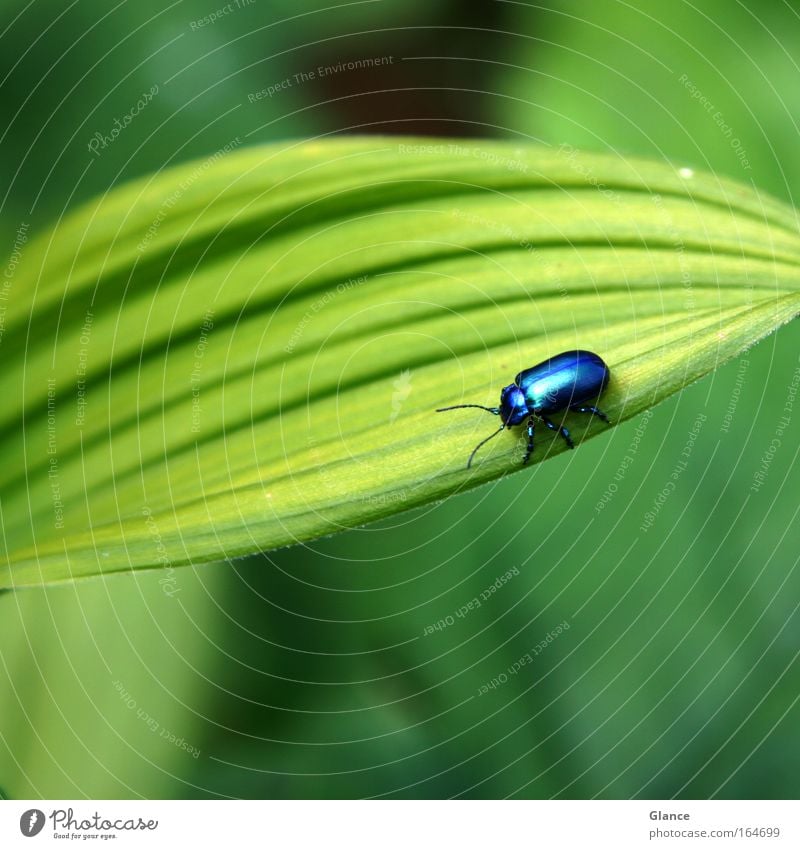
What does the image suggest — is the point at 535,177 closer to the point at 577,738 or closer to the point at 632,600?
the point at 632,600

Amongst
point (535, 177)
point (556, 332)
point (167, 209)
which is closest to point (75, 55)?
point (167, 209)

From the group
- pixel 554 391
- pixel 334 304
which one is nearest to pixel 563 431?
pixel 554 391

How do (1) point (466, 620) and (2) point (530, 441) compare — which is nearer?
(2) point (530, 441)
